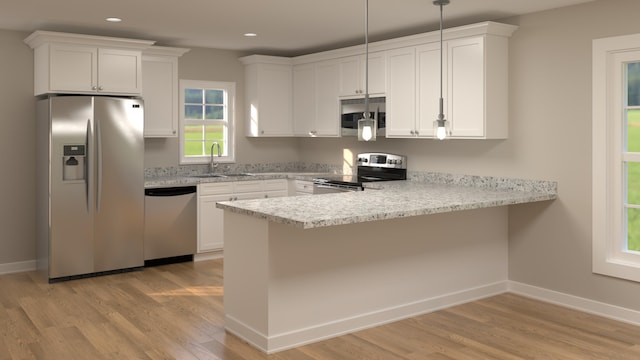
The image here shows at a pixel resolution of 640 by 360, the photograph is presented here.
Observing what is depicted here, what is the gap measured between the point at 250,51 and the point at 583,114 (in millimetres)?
3860

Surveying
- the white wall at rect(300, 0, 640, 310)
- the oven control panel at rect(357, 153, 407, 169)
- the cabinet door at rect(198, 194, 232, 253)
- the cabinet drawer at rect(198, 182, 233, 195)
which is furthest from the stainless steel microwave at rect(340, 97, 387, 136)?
the cabinet door at rect(198, 194, 232, 253)

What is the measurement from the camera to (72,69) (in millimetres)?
5555

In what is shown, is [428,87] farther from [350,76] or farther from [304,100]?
[304,100]

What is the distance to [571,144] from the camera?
15.5 ft

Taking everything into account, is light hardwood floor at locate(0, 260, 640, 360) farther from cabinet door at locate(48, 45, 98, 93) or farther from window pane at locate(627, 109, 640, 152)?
cabinet door at locate(48, 45, 98, 93)

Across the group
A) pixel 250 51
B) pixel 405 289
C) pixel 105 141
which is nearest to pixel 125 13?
pixel 105 141

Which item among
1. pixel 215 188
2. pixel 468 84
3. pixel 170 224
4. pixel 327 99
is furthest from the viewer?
pixel 327 99

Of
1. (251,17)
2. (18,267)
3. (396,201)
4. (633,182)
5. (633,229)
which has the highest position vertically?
(251,17)

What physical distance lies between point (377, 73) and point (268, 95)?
63.3 inches

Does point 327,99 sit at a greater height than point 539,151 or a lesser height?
greater

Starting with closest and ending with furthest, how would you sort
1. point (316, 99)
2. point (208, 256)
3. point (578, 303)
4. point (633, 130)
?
point (633, 130)
point (578, 303)
point (208, 256)
point (316, 99)

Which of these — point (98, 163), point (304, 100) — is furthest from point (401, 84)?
point (98, 163)

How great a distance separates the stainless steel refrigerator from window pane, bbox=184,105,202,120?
110 cm

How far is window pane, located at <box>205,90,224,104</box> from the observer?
7035 mm
